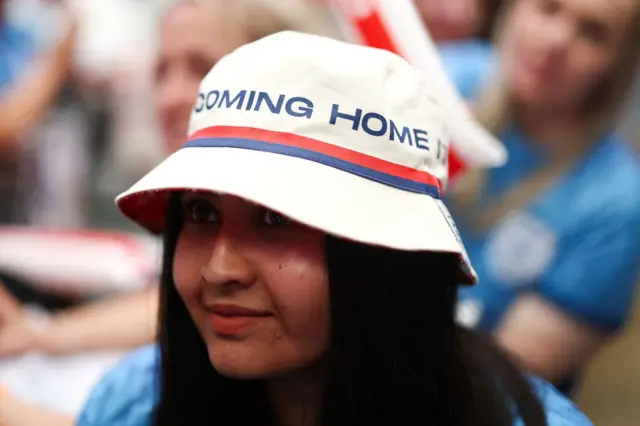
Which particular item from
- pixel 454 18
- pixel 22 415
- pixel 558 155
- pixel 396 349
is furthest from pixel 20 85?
pixel 396 349

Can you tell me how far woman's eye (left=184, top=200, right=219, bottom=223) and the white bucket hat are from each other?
42 millimetres

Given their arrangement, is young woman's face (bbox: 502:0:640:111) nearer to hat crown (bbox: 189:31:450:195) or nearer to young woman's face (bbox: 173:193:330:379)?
hat crown (bbox: 189:31:450:195)

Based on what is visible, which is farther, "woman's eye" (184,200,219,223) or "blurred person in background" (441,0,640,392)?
"blurred person in background" (441,0,640,392)

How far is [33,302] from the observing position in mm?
1213

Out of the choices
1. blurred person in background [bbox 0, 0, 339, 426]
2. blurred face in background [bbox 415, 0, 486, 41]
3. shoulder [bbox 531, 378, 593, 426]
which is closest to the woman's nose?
shoulder [bbox 531, 378, 593, 426]

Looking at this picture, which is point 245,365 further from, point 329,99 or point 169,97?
point 169,97

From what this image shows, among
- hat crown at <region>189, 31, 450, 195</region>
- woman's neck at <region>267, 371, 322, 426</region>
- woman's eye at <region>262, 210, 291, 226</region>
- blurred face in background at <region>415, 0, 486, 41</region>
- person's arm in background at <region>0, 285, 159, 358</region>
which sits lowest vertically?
person's arm in background at <region>0, 285, 159, 358</region>

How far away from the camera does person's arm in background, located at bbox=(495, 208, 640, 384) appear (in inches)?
42.6

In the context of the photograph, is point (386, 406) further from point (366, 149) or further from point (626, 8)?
point (626, 8)

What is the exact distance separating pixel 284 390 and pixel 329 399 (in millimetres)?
94

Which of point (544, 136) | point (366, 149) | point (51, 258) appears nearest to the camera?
point (366, 149)

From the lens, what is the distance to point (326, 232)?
1.68 feet

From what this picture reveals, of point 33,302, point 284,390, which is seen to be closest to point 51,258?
point 33,302

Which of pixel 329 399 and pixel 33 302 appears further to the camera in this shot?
pixel 33 302
